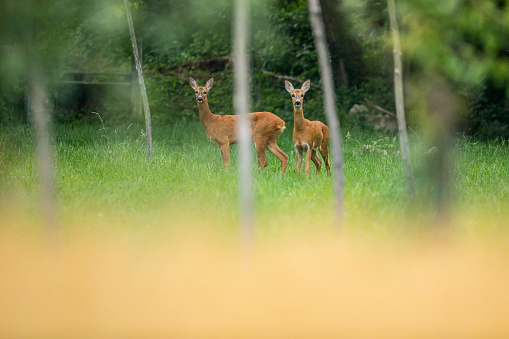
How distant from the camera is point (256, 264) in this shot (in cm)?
485

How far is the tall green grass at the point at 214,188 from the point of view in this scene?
224 inches

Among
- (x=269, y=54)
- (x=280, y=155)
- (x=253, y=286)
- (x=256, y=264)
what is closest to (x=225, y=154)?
(x=280, y=155)

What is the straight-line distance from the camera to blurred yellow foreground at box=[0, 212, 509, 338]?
13.9 ft

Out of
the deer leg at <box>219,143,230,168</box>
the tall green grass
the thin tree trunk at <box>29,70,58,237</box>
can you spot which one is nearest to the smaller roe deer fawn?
the tall green grass

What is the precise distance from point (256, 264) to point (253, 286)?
0.97 feet

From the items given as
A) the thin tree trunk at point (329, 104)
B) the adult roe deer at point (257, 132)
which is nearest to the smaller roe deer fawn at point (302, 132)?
the adult roe deer at point (257, 132)

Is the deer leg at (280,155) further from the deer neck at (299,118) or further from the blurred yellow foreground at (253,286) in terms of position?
the blurred yellow foreground at (253,286)

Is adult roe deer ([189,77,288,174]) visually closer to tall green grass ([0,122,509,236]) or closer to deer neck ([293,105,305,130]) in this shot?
tall green grass ([0,122,509,236])

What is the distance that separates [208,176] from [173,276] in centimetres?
314

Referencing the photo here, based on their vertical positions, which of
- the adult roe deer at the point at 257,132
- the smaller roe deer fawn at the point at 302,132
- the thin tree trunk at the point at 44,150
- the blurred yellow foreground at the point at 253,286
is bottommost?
the blurred yellow foreground at the point at 253,286

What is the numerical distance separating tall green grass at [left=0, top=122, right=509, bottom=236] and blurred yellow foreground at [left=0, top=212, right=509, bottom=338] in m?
0.40

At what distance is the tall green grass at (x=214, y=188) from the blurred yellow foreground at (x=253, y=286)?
1.31 feet

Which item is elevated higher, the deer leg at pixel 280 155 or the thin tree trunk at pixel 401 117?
the deer leg at pixel 280 155

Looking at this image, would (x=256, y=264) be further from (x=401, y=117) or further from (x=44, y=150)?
(x=44, y=150)
